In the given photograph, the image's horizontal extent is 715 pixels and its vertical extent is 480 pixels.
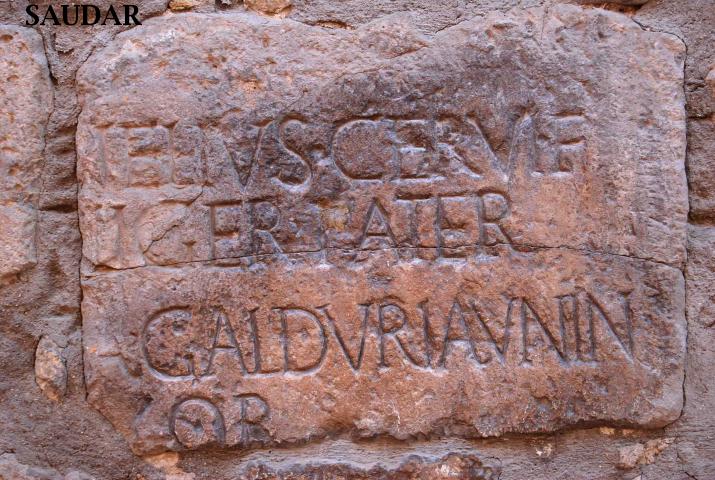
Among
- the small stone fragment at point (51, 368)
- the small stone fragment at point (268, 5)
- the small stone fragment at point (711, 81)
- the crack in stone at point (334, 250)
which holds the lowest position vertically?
the small stone fragment at point (51, 368)

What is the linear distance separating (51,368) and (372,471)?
818 millimetres

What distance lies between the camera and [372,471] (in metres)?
1.60

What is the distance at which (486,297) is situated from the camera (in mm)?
1593

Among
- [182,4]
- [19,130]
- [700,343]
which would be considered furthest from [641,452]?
[19,130]

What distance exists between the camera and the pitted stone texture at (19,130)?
158 centimetres

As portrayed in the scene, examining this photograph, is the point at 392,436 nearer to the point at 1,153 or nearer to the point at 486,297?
the point at 486,297

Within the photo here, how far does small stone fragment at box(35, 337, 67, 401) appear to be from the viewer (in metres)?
1.61

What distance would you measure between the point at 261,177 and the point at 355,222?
0.82 ft

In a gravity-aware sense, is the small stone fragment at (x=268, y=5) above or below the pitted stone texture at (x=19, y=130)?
above

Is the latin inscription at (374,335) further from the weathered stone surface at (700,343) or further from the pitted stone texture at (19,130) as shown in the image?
the pitted stone texture at (19,130)

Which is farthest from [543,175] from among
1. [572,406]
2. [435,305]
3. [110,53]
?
[110,53]

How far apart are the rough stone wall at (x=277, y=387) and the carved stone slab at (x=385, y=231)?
0.7 inches

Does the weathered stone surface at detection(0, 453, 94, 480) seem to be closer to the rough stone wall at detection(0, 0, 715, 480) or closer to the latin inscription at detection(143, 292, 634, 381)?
the rough stone wall at detection(0, 0, 715, 480)

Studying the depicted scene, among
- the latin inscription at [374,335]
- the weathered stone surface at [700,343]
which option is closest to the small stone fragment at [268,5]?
the latin inscription at [374,335]
